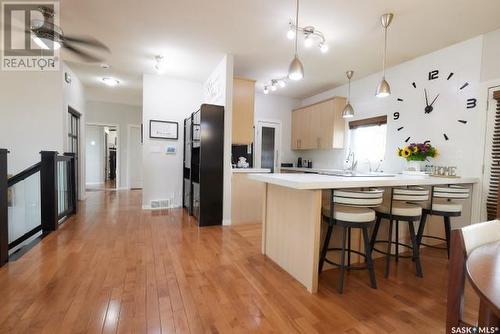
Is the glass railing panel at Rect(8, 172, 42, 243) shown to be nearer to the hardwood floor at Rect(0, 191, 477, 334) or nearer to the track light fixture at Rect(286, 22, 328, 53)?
the hardwood floor at Rect(0, 191, 477, 334)

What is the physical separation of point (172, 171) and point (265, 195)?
3079mm

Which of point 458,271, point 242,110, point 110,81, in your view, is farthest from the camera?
point 110,81

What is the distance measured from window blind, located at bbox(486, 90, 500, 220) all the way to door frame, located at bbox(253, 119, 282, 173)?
3.99 meters

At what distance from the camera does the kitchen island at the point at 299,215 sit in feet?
6.48

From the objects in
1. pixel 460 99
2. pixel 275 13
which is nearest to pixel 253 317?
pixel 275 13

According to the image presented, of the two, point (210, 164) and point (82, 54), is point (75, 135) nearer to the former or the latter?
point (82, 54)

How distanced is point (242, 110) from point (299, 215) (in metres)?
2.68

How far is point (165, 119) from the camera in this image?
16.5ft

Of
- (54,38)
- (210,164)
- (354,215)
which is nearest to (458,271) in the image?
(354,215)

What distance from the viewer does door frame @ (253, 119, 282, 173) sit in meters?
5.98

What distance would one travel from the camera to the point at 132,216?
437 centimetres

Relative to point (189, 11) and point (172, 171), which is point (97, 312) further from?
point (172, 171)

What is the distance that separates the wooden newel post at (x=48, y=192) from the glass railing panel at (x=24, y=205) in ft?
0.78

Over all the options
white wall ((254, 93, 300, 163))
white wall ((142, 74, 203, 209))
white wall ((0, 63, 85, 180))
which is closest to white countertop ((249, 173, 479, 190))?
white wall ((142, 74, 203, 209))
